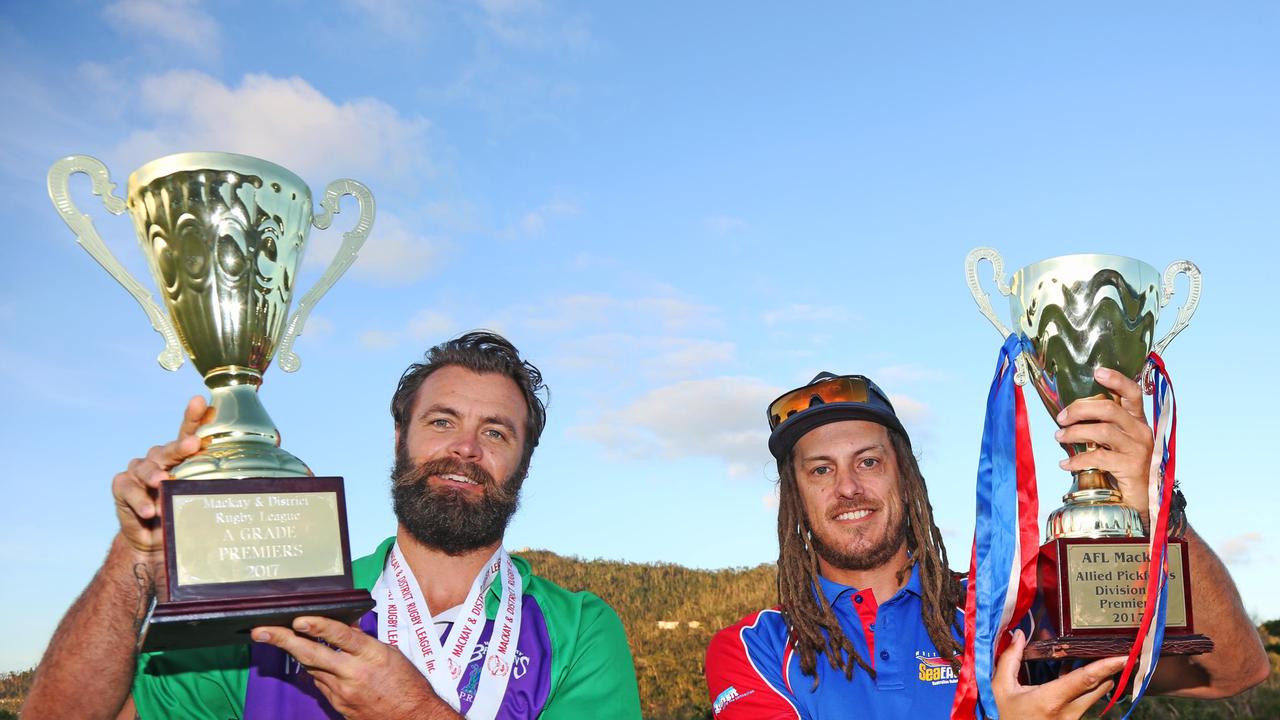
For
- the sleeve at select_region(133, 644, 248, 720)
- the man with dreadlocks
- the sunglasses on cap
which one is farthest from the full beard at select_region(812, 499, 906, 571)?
the sleeve at select_region(133, 644, 248, 720)

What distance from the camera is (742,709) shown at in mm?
3705

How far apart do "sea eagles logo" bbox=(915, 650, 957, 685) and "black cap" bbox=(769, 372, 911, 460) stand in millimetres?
882

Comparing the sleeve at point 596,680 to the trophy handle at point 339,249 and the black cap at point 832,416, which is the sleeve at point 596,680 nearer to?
the black cap at point 832,416

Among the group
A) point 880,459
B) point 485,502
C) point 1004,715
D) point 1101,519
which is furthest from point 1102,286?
point 485,502

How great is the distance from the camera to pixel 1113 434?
3.21 meters

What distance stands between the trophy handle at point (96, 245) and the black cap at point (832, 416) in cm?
219

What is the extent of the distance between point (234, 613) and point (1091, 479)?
8.34 feet

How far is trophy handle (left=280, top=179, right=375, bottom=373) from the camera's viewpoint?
3.22m

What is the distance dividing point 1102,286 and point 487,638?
7.82 feet

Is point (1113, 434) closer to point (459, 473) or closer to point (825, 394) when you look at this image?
point (825, 394)

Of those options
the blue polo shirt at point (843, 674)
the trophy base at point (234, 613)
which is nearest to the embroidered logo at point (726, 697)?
the blue polo shirt at point (843, 674)

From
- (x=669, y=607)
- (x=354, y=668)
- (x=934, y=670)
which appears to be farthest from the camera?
(x=669, y=607)

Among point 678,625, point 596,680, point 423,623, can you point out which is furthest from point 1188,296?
point 678,625

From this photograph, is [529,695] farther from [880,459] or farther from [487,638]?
[880,459]
